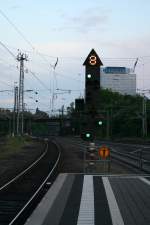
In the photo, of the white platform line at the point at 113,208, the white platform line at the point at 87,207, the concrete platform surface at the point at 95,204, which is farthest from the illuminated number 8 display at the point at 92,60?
the white platform line at the point at 113,208

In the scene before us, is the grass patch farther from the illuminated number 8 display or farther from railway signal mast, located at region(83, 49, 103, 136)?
the illuminated number 8 display

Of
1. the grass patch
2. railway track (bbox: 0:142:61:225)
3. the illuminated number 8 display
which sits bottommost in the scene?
railway track (bbox: 0:142:61:225)

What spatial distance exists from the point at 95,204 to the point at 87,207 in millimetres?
709

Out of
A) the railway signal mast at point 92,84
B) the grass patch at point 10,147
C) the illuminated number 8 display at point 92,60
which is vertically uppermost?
the illuminated number 8 display at point 92,60

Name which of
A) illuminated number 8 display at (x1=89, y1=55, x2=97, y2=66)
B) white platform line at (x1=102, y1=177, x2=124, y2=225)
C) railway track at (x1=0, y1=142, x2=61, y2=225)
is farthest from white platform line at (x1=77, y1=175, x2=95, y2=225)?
illuminated number 8 display at (x1=89, y1=55, x2=97, y2=66)

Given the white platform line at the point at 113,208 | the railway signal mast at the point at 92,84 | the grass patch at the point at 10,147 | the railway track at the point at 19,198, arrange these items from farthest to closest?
the grass patch at the point at 10,147, the railway signal mast at the point at 92,84, the railway track at the point at 19,198, the white platform line at the point at 113,208

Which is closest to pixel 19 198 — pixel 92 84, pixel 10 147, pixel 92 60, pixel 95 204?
pixel 95 204

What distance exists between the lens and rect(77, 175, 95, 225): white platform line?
41.6ft

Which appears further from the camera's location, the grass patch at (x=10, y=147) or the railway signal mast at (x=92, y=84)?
the grass patch at (x=10, y=147)

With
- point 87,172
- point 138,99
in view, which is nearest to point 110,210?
point 87,172

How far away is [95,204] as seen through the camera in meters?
15.6

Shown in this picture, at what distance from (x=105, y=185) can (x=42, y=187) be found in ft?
7.44

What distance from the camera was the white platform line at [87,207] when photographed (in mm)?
12681

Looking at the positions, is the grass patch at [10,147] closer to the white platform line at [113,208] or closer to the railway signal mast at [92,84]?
the railway signal mast at [92,84]
